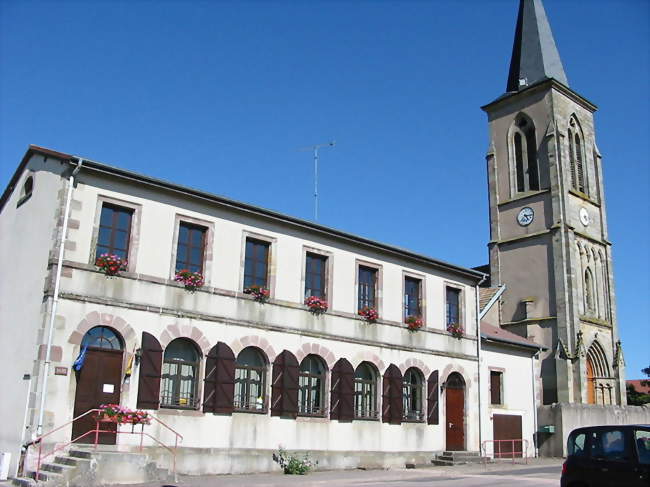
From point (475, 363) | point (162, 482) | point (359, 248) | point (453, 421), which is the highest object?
point (359, 248)

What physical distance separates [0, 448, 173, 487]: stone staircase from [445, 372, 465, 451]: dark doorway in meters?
12.1

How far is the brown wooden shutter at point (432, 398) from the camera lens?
23656 millimetres

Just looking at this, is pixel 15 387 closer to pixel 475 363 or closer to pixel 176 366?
pixel 176 366

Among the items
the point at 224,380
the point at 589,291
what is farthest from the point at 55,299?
the point at 589,291

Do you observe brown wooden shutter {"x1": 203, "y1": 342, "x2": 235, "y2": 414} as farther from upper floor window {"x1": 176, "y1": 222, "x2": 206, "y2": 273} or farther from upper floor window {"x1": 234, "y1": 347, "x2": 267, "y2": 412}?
upper floor window {"x1": 176, "y1": 222, "x2": 206, "y2": 273}

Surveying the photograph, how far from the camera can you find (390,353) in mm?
22922

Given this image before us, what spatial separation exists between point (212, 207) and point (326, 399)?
21.8 ft

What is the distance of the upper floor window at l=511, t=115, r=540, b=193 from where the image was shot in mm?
38125

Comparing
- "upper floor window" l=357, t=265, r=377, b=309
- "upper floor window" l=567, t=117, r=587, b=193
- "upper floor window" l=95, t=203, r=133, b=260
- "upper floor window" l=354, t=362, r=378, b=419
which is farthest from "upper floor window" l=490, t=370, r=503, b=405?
"upper floor window" l=95, t=203, r=133, b=260

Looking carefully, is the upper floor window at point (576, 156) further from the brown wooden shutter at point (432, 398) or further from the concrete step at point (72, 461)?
the concrete step at point (72, 461)

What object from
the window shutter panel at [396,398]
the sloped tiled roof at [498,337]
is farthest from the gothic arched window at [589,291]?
the window shutter panel at [396,398]

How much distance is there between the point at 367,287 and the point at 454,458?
20.8 feet

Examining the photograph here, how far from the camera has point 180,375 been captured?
707 inches

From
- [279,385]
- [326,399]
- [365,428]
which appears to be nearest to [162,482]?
[279,385]
